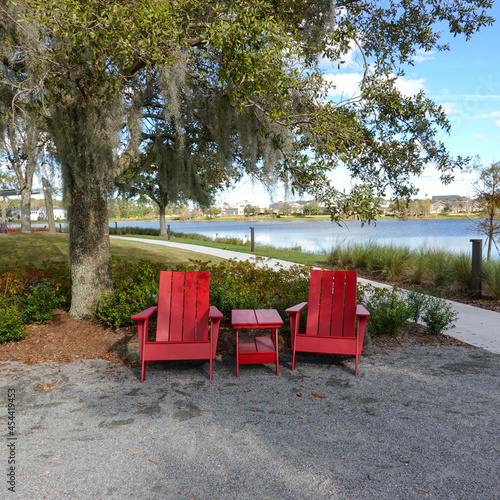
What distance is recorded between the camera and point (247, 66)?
369 cm

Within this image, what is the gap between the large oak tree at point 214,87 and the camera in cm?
366

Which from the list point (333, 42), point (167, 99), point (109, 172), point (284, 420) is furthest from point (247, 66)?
point (284, 420)

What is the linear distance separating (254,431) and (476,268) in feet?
18.7

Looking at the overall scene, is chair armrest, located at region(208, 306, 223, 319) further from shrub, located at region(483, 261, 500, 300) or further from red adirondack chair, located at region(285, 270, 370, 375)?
shrub, located at region(483, 261, 500, 300)

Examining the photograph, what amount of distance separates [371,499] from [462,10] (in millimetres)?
6016

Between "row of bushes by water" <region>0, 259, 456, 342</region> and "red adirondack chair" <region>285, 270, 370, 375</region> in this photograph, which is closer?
"red adirondack chair" <region>285, 270, 370, 375</region>

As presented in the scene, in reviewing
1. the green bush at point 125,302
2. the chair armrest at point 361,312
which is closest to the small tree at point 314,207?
the chair armrest at point 361,312

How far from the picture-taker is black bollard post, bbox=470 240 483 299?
6.73 meters

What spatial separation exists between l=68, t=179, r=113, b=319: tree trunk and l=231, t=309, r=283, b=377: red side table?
211cm

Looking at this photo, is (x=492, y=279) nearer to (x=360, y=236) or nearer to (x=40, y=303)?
(x=40, y=303)

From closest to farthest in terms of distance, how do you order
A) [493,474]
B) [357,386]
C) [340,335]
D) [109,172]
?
1. [493,474]
2. [357,386]
3. [340,335]
4. [109,172]

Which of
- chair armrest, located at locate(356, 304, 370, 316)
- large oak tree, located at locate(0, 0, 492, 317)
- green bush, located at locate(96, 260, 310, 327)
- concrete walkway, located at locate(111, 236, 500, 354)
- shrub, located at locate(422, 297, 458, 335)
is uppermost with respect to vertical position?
large oak tree, located at locate(0, 0, 492, 317)

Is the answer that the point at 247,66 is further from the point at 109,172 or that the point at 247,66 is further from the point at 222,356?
the point at 222,356

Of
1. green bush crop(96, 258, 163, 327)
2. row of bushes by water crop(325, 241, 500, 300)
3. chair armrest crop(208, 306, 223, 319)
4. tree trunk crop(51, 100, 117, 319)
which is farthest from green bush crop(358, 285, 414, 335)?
tree trunk crop(51, 100, 117, 319)
